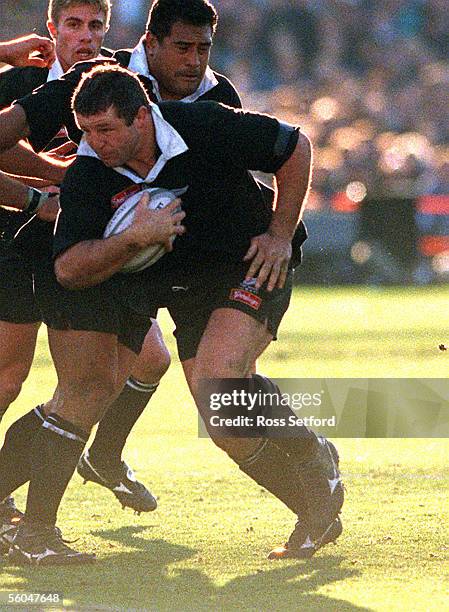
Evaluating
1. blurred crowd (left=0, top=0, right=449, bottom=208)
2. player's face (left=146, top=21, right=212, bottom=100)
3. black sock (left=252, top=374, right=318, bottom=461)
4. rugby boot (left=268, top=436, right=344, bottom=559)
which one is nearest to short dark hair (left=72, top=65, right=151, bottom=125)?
player's face (left=146, top=21, right=212, bottom=100)

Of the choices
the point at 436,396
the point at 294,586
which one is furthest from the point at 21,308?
the point at 436,396

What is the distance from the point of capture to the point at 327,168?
2192 centimetres

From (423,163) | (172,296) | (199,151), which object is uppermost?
(423,163)

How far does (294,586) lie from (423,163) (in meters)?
16.6

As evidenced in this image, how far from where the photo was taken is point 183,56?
21.4 ft

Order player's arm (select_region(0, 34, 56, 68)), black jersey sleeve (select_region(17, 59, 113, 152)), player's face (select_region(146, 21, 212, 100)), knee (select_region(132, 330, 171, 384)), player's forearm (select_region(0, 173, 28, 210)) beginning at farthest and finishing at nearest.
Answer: knee (select_region(132, 330, 171, 384)), player's arm (select_region(0, 34, 56, 68)), player's face (select_region(146, 21, 212, 100)), player's forearm (select_region(0, 173, 28, 210)), black jersey sleeve (select_region(17, 59, 113, 152))

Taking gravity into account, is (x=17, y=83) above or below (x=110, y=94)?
above

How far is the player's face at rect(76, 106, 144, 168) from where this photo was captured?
18.6 feet

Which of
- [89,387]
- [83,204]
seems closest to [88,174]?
[83,204]

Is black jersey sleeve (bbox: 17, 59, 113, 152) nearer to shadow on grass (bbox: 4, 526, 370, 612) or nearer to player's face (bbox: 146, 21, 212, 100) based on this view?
player's face (bbox: 146, 21, 212, 100)

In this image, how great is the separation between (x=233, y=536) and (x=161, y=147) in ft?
5.57

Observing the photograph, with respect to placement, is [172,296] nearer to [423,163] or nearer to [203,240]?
[203,240]

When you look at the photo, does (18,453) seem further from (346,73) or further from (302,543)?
(346,73)

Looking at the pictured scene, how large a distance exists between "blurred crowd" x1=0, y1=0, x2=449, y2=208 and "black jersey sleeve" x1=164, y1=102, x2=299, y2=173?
15345 mm
